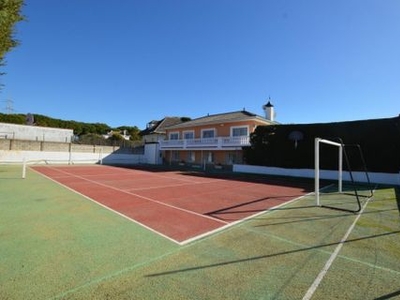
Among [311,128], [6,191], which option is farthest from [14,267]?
[311,128]

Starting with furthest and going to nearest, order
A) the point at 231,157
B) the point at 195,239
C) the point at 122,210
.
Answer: the point at 231,157, the point at 122,210, the point at 195,239

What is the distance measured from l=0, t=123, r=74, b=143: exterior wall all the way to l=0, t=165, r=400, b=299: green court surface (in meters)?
39.9

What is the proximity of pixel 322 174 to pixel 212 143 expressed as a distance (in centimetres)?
1273

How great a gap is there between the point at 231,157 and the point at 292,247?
78.9 ft

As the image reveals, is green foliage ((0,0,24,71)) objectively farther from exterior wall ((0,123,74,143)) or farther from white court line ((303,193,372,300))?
exterior wall ((0,123,74,143))

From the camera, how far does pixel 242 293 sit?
134 inches

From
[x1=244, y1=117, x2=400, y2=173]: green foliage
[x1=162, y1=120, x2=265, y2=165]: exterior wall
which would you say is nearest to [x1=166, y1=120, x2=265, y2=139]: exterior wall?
[x1=162, y1=120, x2=265, y2=165]: exterior wall

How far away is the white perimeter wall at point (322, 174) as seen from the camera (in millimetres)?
16556

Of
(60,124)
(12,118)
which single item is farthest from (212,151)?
(12,118)

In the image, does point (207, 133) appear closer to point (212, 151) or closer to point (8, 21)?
point (212, 151)

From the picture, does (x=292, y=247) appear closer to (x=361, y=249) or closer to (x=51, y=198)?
(x=361, y=249)

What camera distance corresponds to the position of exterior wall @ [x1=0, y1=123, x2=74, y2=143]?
38931mm

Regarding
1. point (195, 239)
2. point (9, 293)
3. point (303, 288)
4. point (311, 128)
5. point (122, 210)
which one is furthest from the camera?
point (311, 128)

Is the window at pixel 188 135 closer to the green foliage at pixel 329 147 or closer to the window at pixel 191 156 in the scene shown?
the window at pixel 191 156
